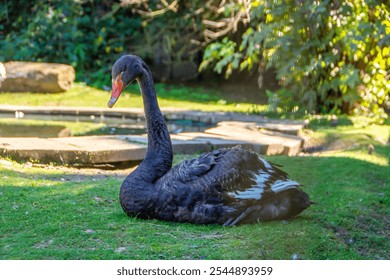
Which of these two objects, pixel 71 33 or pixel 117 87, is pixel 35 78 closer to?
pixel 71 33

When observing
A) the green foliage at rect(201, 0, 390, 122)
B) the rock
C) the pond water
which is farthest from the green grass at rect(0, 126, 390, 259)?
the rock

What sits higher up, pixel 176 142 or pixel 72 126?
pixel 176 142

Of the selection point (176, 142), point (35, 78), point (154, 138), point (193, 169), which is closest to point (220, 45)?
point (35, 78)

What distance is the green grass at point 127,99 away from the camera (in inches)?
500

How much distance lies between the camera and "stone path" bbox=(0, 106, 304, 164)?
7461 mm

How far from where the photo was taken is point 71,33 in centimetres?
1586

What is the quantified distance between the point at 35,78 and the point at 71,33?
2802mm

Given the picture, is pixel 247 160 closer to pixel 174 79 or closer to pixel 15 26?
pixel 174 79

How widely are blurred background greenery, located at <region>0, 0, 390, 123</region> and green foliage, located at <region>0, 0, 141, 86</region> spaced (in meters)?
0.02

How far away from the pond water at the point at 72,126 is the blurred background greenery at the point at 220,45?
5.13 ft

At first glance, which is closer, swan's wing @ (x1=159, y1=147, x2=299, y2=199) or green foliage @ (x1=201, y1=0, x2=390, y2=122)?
swan's wing @ (x1=159, y1=147, x2=299, y2=199)

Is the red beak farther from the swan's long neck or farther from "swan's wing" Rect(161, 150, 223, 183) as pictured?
"swan's wing" Rect(161, 150, 223, 183)

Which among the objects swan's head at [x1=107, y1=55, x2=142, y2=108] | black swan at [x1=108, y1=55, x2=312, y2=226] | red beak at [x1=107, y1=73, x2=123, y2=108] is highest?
swan's head at [x1=107, y1=55, x2=142, y2=108]

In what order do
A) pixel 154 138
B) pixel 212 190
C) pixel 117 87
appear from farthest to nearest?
pixel 154 138 < pixel 117 87 < pixel 212 190
